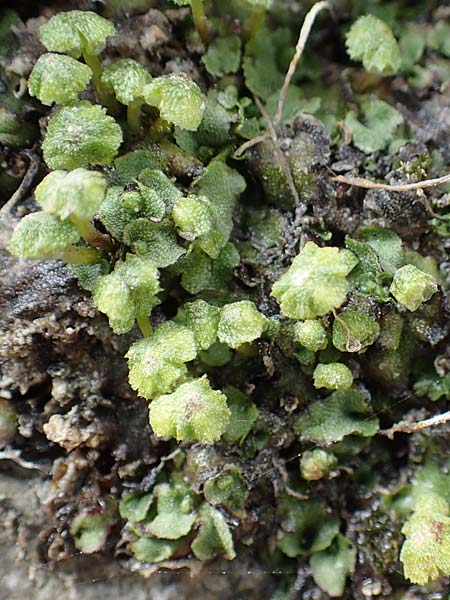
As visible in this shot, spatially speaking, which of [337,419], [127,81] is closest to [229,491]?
[337,419]

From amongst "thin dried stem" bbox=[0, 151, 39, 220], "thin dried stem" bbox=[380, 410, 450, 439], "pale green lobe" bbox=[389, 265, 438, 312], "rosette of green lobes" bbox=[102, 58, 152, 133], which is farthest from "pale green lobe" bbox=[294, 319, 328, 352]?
"thin dried stem" bbox=[0, 151, 39, 220]

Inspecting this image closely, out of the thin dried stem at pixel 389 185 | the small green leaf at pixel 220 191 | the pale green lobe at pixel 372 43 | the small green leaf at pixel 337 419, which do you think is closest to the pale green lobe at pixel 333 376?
the small green leaf at pixel 337 419

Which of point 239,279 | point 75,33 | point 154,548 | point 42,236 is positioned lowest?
point 154,548

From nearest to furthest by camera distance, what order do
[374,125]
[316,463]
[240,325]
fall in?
[240,325]
[316,463]
[374,125]

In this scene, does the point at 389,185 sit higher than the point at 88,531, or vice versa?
the point at 389,185

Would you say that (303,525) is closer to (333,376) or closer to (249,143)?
(333,376)

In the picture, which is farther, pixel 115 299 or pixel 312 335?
pixel 312 335
